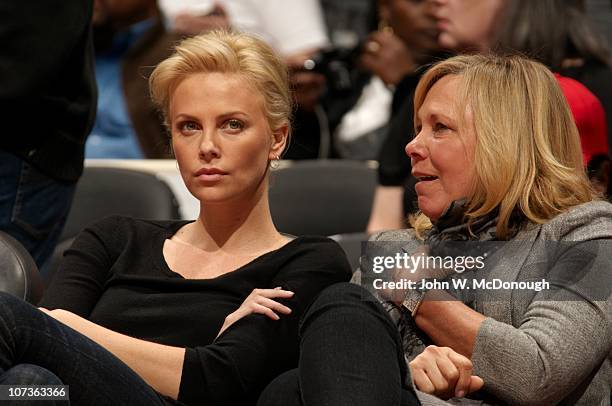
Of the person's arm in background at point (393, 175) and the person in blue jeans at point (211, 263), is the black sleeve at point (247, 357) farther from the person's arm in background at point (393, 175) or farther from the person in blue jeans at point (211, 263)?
the person's arm in background at point (393, 175)

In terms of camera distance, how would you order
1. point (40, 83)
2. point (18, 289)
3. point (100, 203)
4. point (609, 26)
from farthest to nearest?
point (609, 26) → point (100, 203) → point (40, 83) → point (18, 289)

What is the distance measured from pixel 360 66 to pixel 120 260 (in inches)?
94.6

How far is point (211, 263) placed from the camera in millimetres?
2172

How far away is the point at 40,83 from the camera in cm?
235

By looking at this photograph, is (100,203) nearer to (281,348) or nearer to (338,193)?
(338,193)

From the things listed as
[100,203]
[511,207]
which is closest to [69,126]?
[100,203]

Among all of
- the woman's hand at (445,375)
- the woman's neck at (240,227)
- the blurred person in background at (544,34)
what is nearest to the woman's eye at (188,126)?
the woman's neck at (240,227)

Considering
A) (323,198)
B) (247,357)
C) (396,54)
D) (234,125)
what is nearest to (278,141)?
(234,125)

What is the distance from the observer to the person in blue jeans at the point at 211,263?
1.91 metres

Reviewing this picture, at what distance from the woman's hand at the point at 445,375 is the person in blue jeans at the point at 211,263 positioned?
0.29 metres

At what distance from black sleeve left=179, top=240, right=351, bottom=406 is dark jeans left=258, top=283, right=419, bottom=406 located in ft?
0.44

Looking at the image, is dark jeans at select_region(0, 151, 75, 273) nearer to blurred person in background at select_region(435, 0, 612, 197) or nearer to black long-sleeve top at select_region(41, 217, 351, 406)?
black long-sleeve top at select_region(41, 217, 351, 406)

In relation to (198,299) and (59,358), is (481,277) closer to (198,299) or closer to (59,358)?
(198,299)

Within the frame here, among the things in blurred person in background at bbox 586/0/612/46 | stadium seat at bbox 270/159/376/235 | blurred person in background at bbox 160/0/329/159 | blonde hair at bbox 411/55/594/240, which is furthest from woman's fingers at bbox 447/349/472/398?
blurred person in background at bbox 586/0/612/46
